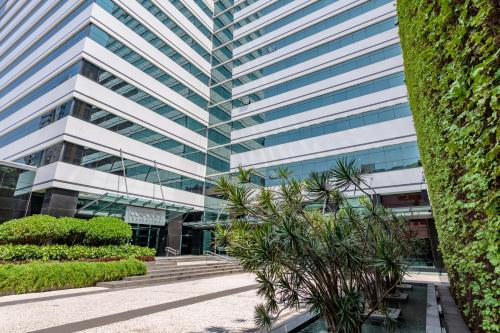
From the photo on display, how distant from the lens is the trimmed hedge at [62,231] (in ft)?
45.7

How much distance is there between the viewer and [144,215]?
24453 mm

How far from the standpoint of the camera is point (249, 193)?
6504 mm

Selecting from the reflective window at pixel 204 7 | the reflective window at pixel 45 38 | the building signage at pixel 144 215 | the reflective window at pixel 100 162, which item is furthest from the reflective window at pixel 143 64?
the building signage at pixel 144 215

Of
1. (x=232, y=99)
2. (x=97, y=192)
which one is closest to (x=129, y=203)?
(x=97, y=192)

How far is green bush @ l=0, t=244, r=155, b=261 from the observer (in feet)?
43.1

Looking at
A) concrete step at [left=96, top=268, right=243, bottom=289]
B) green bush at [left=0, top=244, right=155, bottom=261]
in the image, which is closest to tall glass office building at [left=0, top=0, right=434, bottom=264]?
concrete step at [left=96, top=268, right=243, bottom=289]

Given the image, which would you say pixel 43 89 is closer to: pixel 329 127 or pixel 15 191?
pixel 15 191

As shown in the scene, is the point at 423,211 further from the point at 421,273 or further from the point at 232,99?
the point at 232,99

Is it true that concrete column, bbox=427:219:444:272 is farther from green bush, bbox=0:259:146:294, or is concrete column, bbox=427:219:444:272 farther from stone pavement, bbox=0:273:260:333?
green bush, bbox=0:259:146:294

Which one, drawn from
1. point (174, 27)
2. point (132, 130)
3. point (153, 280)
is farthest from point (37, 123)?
point (153, 280)

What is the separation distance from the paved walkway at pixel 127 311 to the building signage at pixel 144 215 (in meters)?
11.1

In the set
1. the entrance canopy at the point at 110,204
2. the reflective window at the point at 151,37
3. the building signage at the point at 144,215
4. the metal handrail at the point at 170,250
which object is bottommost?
the metal handrail at the point at 170,250

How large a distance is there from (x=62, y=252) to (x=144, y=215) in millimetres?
9864

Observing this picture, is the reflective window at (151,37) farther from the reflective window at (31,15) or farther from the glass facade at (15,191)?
the glass facade at (15,191)
